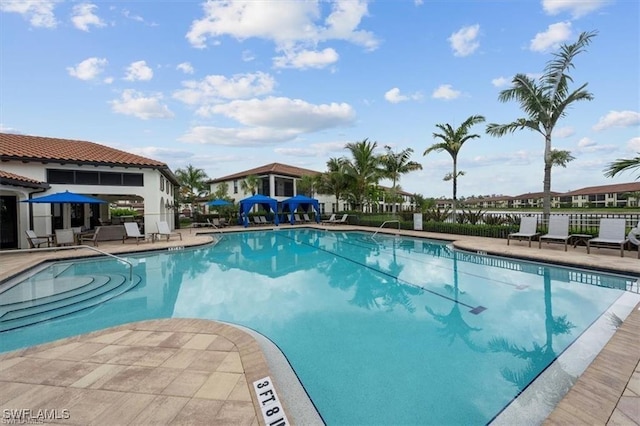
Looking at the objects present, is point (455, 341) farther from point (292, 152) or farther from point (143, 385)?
point (292, 152)

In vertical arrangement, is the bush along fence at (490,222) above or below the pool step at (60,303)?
above

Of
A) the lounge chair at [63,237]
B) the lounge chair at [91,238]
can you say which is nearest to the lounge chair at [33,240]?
the lounge chair at [63,237]

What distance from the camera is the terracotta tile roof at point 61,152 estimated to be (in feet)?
41.8

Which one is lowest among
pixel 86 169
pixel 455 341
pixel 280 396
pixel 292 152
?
pixel 455 341

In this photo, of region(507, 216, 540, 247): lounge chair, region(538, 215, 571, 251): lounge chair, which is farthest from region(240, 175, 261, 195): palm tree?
region(538, 215, 571, 251): lounge chair

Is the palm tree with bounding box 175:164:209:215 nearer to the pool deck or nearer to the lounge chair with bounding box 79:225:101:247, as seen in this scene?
the lounge chair with bounding box 79:225:101:247

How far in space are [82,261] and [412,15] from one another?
644 inches

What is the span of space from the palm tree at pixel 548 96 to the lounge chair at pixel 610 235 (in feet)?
10.4

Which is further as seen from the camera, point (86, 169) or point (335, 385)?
point (86, 169)

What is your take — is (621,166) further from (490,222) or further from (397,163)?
(397,163)

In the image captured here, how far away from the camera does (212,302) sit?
6418 mm

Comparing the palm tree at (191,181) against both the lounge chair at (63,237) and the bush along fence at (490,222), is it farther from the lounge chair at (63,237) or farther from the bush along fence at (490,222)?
the bush along fence at (490,222)

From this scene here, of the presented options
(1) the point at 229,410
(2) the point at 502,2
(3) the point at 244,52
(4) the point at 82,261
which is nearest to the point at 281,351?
(1) the point at 229,410

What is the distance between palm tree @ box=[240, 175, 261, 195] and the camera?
1125 inches
